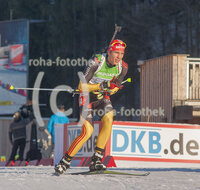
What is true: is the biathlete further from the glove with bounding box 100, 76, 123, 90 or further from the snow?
the snow

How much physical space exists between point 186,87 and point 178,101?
0.54 metres

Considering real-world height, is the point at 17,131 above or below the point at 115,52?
below

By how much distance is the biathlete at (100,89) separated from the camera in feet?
24.7

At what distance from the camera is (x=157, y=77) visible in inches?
732

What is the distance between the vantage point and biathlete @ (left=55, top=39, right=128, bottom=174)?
7531 millimetres

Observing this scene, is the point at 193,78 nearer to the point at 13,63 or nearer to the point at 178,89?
the point at 178,89

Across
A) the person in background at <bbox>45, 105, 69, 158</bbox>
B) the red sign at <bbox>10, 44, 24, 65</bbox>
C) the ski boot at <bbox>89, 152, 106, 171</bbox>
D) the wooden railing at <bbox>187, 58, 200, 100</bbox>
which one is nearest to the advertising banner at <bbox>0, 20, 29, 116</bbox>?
the red sign at <bbox>10, 44, 24, 65</bbox>

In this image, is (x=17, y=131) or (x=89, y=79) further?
(x=17, y=131)

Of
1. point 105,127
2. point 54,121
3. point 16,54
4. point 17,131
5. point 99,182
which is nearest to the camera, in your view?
point 99,182

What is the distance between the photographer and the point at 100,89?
7.52 m

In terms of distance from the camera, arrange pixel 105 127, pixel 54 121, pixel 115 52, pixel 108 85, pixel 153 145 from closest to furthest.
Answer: pixel 108 85 < pixel 115 52 < pixel 105 127 < pixel 153 145 < pixel 54 121

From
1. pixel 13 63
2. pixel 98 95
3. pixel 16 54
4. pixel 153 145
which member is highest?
pixel 16 54

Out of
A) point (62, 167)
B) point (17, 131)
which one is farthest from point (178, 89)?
point (62, 167)

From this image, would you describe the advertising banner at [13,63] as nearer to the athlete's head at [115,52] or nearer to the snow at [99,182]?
the athlete's head at [115,52]
